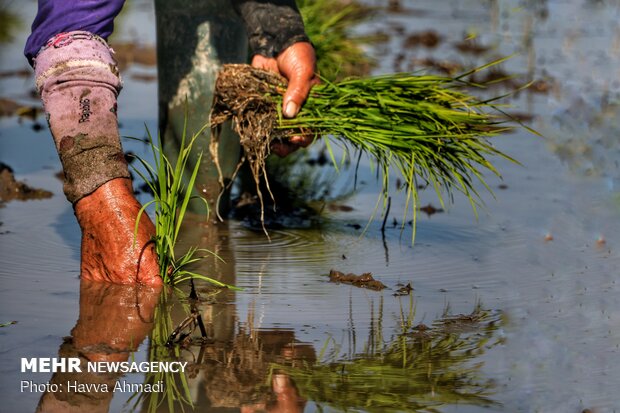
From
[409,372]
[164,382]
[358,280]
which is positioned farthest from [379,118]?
[164,382]

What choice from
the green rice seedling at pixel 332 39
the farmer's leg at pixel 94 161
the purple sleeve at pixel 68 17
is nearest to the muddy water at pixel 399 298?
the farmer's leg at pixel 94 161

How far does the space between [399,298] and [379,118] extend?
2.49ft

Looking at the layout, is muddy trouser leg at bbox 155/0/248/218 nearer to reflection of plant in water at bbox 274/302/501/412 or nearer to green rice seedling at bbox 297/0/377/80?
green rice seedling at bbox 297/0/377/80

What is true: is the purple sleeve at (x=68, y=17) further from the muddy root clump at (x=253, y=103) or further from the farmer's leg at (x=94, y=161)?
the muddy root clump at (x=253, y=103)

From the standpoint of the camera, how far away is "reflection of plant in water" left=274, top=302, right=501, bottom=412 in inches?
126

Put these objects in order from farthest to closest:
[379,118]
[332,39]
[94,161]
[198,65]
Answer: [332,39]
[198,65]
[379,118]
[94,161]

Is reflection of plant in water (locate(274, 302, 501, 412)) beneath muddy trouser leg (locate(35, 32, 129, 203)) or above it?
beneath

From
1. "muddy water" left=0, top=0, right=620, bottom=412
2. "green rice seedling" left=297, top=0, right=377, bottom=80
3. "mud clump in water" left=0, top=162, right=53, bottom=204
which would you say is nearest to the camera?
"muddy water" left=0, top=0, right=620, bottom=412

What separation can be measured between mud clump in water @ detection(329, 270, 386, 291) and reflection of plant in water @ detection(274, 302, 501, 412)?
35 centimetres

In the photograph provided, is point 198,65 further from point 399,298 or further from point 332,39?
point 332,39

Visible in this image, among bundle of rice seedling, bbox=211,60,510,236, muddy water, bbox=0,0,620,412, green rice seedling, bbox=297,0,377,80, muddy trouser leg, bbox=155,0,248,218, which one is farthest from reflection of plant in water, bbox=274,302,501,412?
green rice seedling, bbox=297,0,377,80

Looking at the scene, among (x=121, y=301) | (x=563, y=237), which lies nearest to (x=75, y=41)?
(x=121, y=301)

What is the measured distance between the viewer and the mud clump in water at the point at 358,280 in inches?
164

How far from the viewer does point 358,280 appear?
4199 mm
